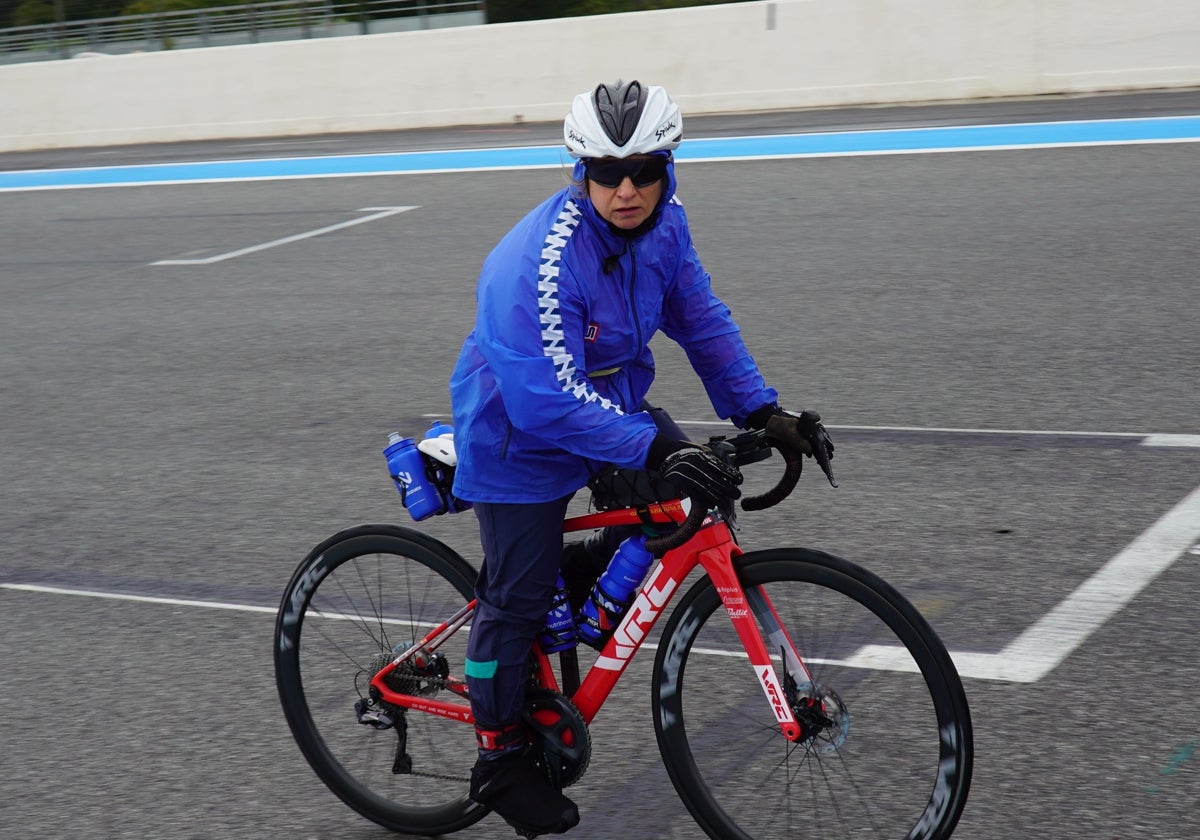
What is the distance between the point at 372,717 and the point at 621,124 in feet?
5.77

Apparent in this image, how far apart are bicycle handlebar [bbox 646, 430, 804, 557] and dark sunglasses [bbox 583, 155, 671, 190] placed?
23.5 inches

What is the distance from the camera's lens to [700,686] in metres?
3.64

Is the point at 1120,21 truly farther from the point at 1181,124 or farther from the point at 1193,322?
the point at 1193,322

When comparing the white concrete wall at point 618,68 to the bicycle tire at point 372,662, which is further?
the white concrete wall at point 618,68

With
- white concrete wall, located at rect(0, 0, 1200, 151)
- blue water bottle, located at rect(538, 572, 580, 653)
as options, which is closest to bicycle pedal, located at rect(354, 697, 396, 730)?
blue water bottle, located at rect(538, 572, 580, 653)

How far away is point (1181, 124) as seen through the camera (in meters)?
15.2

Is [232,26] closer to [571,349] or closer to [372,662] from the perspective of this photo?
[372,662]

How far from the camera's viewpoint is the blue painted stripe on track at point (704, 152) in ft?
50.2

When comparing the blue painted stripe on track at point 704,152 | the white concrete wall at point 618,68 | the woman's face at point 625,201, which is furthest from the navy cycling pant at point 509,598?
the white concrete wall at point 618,68

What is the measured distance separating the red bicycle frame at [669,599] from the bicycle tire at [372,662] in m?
0.18

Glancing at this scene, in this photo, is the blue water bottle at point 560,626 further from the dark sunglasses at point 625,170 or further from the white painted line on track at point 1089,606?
the white painted line on track at point 1089,606

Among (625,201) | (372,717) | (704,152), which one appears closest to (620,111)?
(625,201)

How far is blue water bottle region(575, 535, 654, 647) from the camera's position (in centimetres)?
356

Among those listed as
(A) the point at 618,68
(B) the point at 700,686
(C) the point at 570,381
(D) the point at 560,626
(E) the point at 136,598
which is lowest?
(A) the point at 618,68
